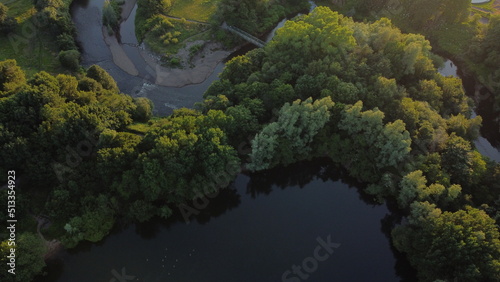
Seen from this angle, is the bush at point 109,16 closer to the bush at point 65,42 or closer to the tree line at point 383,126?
the bush at point 65,42

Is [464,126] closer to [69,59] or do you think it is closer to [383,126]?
[383,126]

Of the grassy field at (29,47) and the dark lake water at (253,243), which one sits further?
the grassy field at (29,47)

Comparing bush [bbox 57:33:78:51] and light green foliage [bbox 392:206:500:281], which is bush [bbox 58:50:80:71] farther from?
light green foliage [bbox 392:206:500:281]

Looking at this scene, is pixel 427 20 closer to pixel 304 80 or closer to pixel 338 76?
pixel 338 76

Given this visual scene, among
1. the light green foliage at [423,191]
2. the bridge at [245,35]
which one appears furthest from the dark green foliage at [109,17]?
the light green foliage at [423,191]

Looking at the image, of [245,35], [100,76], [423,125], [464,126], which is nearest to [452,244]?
[423,125]

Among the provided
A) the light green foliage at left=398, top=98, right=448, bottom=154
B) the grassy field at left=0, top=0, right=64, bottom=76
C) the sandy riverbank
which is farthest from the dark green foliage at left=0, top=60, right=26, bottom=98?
the light green foliage at left=398, top=98, right=448, bottom=154

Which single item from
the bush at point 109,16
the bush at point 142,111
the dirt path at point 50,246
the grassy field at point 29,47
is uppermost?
the bush at point 109,16
